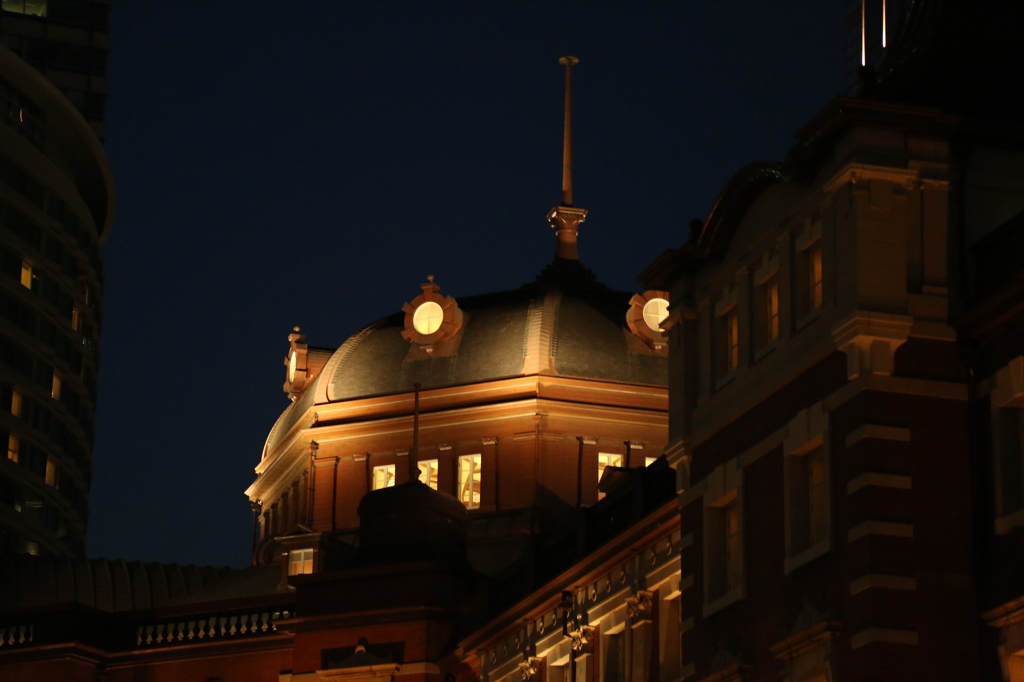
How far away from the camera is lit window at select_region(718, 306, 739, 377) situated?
44.3 meters

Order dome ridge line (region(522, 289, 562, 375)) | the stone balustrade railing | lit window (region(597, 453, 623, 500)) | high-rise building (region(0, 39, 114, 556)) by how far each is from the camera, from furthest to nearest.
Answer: high-rise building (region(0, 39, 114, 556))
dome ridge line (region(522, 289, 562, 375))
lit window (region(597, 453, 623, 500))
the stone balustrade railing

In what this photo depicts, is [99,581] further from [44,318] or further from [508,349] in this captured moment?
[44,318]

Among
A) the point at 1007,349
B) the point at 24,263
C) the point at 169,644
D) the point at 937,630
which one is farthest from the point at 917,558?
the point at 24,263

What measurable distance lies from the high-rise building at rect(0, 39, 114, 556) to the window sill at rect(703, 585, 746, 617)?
9787cm

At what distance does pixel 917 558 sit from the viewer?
37500 mm

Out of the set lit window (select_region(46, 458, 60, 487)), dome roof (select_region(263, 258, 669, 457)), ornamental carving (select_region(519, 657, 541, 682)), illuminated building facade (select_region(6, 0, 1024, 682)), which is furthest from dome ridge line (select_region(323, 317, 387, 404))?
lit window (select_region(46, 458, 60, 487))

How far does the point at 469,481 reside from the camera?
83125 millimetres

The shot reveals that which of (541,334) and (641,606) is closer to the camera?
(641,606)

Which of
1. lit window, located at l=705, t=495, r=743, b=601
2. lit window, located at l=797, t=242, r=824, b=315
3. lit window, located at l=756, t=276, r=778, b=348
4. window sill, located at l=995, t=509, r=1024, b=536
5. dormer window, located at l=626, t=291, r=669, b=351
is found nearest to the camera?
window sill, located at l=995, t=509, r=1024, b=536

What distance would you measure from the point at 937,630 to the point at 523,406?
152 feet

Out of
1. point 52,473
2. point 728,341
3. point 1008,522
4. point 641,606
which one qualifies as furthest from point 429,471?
point 52,473

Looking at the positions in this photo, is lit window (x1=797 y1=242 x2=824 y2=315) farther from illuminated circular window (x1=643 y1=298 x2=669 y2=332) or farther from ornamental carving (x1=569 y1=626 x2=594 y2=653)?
illuminated circular window (x1=643 y1=298 x2=669 y2=332)

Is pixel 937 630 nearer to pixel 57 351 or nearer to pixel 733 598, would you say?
pixel 733 598

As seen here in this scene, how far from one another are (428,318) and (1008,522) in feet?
168
